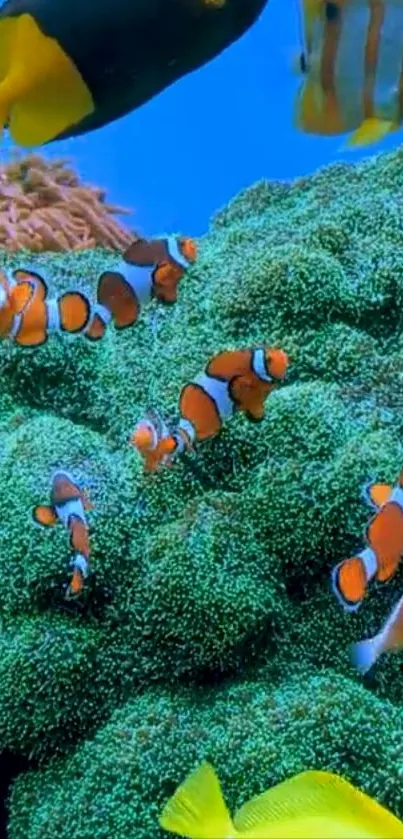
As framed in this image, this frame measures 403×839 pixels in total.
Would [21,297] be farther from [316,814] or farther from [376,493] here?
[316,814]

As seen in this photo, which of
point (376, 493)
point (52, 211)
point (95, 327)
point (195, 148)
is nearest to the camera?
point (376, 493)

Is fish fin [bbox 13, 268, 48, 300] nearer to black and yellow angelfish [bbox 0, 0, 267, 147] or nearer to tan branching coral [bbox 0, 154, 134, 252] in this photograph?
black and yellow angelfish [bbox 0, 0, 267, 147]

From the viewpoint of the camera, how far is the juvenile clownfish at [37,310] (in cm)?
188

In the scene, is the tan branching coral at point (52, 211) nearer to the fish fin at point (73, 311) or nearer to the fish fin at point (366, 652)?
the fish fin at point (73, 311)

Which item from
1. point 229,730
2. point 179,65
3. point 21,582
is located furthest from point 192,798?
point 21,582

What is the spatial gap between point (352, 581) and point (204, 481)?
1.97 feet

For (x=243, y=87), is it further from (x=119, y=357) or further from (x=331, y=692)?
(x=331, y=692)

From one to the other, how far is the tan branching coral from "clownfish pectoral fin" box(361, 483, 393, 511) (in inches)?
66.7

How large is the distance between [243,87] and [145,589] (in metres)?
2.58

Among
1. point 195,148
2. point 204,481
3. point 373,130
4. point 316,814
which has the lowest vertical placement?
point 316,814

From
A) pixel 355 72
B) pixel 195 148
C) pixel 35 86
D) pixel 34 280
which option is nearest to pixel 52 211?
pixel 195 148

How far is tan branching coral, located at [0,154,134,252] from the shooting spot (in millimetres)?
3236

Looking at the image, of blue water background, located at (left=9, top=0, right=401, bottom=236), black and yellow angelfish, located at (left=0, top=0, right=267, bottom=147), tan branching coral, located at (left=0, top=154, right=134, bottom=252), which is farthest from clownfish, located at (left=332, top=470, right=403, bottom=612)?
blue water background, located at (left=9, top=0, right=401, bottom=236)

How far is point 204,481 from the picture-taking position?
1966 millimetres
